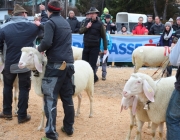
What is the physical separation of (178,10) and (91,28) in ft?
113

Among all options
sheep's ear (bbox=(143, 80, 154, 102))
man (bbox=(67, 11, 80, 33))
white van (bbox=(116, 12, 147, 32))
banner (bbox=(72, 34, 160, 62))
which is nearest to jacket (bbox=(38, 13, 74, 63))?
sheep's ear (bbox=(143, 80, 154, 102))

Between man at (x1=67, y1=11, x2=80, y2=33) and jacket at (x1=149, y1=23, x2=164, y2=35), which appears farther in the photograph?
jacket at (x1=149, y1=23, x2=164, y2=35)

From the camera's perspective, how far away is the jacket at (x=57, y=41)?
4480 mm

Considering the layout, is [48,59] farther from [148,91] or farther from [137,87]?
[148,91]

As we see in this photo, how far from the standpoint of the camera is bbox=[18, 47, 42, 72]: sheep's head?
4.78m

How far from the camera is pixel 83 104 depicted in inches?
275

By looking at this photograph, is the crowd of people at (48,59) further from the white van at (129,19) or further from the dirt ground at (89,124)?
the white van at (129,19)

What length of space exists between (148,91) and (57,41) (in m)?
1.57

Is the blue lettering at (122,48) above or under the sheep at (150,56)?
under

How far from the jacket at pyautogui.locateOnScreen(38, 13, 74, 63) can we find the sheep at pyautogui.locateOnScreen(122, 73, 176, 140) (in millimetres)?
1162

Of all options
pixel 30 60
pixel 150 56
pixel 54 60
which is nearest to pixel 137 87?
pixel 54 60

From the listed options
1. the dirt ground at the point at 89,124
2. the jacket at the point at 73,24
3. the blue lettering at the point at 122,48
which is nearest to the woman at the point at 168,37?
the blue lettering at the point at 122,48

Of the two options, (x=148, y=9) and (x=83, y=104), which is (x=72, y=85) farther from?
(x=148, y=9)

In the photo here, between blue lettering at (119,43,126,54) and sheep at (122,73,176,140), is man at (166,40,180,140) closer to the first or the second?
sheep at (122,73,176,140)
